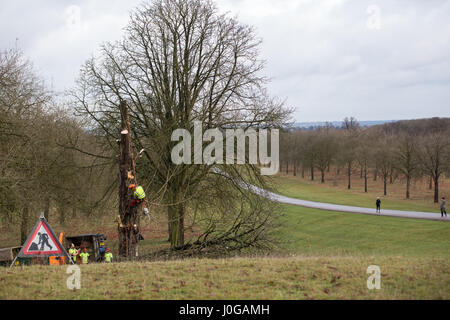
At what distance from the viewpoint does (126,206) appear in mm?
11898

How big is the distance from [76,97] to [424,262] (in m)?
16.5

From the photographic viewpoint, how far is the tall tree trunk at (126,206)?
11.9 meters

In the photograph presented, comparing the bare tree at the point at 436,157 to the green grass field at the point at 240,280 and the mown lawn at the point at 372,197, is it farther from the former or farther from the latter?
the green grass field at the point at 240,280

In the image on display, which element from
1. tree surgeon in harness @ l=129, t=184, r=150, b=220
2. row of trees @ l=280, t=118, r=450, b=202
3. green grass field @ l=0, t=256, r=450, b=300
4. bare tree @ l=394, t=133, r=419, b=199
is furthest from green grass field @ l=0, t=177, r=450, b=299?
bare tree @ l=394, t=133, r=419, b=199

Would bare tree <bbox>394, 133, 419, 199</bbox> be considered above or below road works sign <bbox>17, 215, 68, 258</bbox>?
above

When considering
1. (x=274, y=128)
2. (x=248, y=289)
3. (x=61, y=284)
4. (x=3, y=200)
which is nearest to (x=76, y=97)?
(x=3, y=200)

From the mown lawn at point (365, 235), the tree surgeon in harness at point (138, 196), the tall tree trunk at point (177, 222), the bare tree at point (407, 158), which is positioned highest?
the bare tree at point (407, 158)

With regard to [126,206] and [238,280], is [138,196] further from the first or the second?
[238,280]

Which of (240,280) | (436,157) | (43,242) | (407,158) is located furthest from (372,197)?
(43,242)

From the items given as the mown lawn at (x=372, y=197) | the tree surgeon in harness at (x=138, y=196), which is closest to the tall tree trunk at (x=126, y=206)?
the tree surgeon in harness at (x=138, y=196)

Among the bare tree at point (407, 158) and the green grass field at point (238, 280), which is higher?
the bare tree at point (407, 158)

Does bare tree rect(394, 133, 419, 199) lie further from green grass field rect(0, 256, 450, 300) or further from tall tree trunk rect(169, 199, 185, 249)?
green grass field rect(0, 256, 450, 300)

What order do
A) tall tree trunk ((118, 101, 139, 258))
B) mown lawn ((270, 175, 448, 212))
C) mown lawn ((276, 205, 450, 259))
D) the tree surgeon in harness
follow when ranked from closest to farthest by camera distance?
the tree surgeon in harness < tall tree trunk ((118, 101, 139, 258)) < mown lawn ((276, 205, 450, 259)) < mown lawn ((270, 175, 448, 212))

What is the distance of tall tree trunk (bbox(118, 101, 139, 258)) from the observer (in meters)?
11.9
